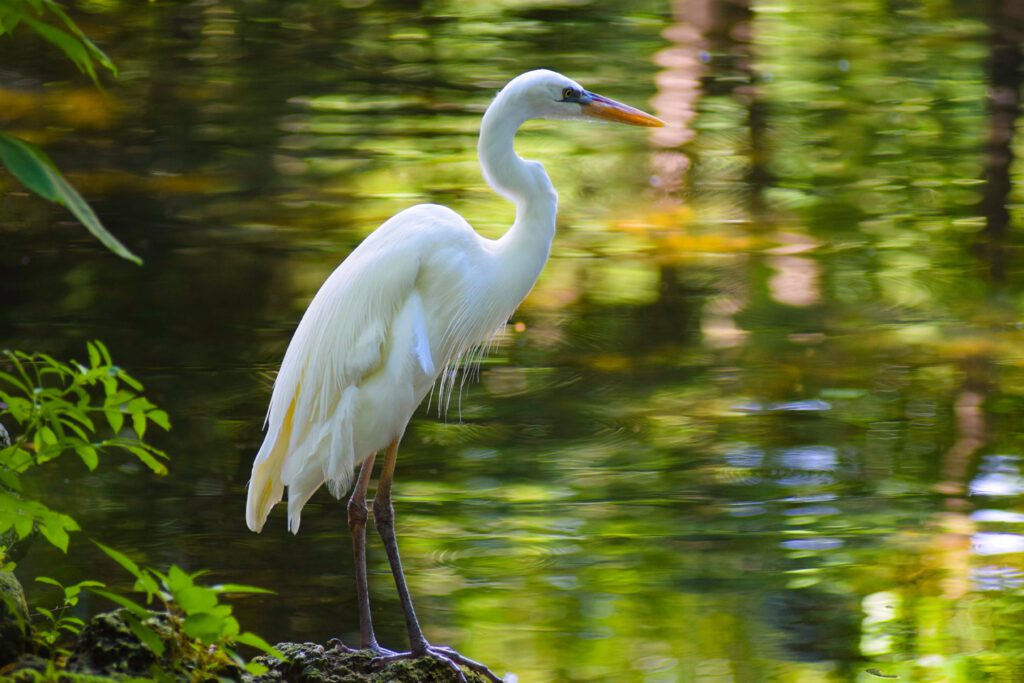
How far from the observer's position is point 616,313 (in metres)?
6.36

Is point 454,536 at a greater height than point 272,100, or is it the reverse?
point 272,100

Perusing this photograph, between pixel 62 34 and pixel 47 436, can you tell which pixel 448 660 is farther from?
pixel 62 34

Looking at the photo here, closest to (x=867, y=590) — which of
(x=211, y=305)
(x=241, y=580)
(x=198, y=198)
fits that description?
(x=241, y=580)

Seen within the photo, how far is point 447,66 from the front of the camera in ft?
31.9

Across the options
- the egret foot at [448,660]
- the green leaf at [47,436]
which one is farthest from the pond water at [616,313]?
the green leaf at [47,436]

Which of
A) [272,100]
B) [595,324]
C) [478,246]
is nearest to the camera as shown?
[478,246]

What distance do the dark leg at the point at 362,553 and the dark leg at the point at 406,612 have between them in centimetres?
5

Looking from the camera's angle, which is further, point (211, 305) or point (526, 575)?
point (211, 305)

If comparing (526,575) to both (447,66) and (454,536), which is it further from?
(447,66)

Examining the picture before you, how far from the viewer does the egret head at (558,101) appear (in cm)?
357

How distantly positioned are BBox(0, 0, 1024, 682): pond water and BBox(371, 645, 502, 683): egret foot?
0.43 m

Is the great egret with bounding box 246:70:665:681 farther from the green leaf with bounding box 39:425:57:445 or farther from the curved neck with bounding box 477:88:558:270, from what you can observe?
the green leaf with bounding box 39:425:57:445

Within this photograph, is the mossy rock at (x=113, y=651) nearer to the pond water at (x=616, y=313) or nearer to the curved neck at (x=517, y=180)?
the pond water at (x=616, y=313)

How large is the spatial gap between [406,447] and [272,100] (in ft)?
15.2
